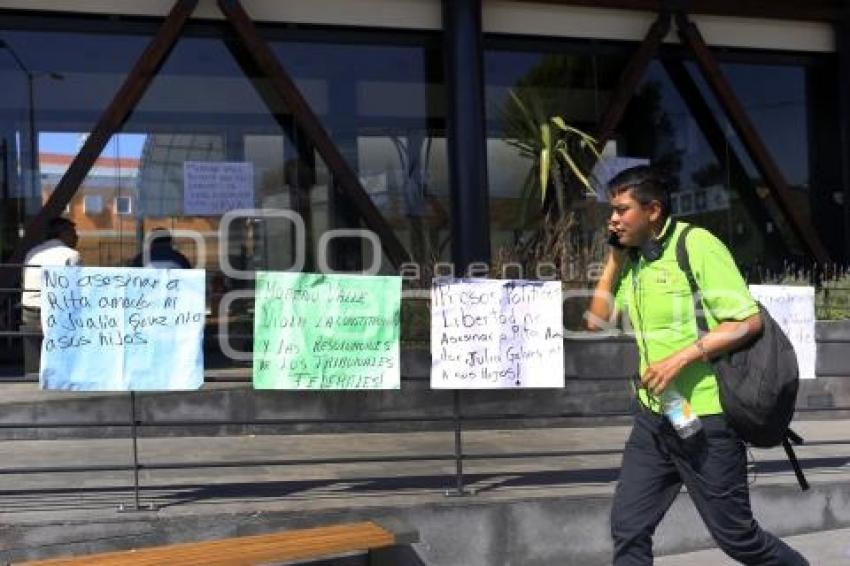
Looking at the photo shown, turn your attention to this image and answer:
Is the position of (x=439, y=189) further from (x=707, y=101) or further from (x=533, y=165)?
(x=707, y=101)

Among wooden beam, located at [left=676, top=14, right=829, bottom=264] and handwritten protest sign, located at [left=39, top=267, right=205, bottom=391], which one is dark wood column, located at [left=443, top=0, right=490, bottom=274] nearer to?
wooden beam, located at [left=676, top=14, right=829, bottom=264]

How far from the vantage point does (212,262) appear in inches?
408

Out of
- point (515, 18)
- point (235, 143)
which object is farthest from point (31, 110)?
point (515, 18)

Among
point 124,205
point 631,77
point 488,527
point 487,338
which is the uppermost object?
point 631,77

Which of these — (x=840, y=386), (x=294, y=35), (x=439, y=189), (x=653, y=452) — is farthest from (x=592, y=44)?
(x=653, y=452)

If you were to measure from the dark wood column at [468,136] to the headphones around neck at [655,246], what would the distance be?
6.21 m

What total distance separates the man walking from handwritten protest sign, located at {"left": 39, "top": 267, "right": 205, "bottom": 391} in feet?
7.29

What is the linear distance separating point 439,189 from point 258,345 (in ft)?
20.5

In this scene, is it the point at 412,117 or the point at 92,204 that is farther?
the point at 412,117

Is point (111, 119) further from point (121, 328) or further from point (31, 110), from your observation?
point (121, 328)

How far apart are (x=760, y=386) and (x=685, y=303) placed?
1.44 ft

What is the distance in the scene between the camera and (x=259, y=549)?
14.2 feet

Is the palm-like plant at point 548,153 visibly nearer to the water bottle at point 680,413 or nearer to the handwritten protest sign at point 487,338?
the handwritten protest sign at point 487,338

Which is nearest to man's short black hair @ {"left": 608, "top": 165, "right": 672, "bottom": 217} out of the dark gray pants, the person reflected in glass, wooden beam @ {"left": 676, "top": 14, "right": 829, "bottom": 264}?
the dark gray pants
